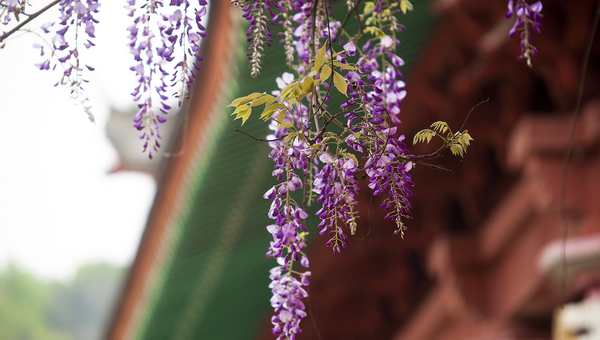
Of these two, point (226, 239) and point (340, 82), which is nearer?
point (340, 82)

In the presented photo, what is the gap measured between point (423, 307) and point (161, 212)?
202 cm

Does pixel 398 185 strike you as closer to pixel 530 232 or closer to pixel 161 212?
pixel 530 232

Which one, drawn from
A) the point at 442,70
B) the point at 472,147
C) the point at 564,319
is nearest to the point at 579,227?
the point at 564,319

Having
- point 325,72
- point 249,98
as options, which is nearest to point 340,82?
Result: point 325,72

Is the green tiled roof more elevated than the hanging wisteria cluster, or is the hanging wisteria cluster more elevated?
the green tiled roof

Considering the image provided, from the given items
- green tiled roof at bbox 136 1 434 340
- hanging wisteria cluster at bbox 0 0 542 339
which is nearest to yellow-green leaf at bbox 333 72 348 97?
hanging wisteria cluster at bbox 0 0 542 339

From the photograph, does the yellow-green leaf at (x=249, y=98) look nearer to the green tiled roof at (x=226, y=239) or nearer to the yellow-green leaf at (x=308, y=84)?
the yellow-green leaf at (x=308, y=84)

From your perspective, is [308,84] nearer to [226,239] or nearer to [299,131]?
[299,131]

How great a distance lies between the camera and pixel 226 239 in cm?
386

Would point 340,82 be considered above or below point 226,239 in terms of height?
below

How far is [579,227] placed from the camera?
9.01 ft

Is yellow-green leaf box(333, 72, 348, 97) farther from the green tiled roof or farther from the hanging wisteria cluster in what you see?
the green tiled roof

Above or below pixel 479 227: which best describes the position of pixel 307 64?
below

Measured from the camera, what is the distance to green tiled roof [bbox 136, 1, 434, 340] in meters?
2.89
